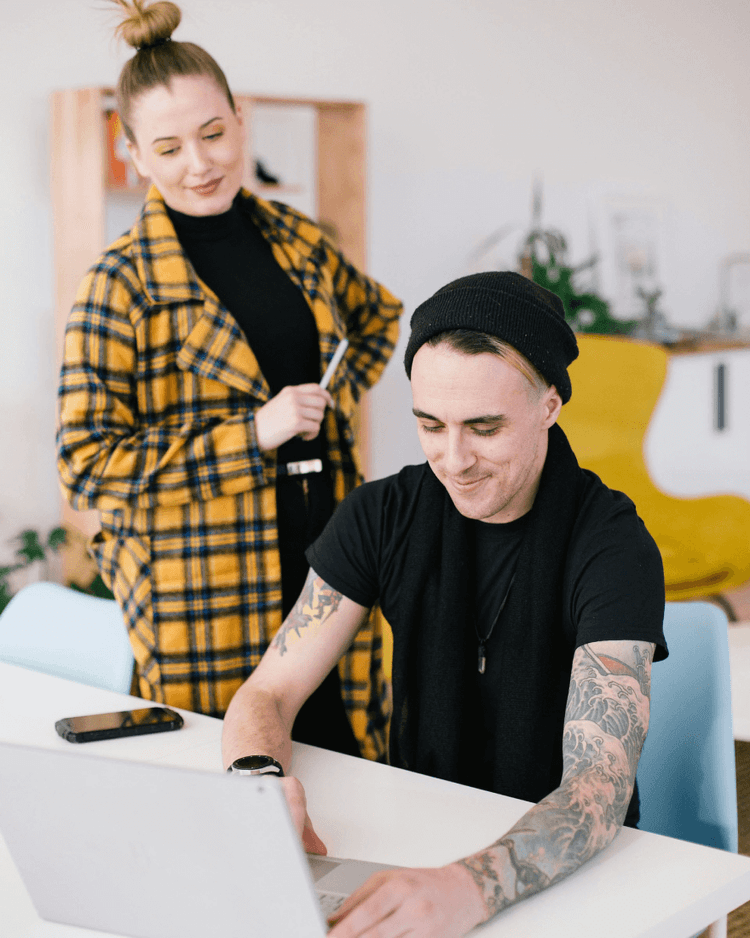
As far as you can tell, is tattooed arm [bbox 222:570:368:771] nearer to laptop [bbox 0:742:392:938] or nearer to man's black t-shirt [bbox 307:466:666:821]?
man's black t-shirt [bbox 307:466:666:821]

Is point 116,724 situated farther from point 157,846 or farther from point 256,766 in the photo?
point 157,846

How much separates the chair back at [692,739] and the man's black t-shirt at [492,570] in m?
0.17

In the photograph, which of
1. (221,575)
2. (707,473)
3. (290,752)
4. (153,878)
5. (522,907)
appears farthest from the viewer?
(707,473)

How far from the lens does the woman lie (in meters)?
1.75

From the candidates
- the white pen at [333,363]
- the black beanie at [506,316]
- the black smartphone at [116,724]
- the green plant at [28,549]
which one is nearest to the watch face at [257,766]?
the black smartphone at [116,724]

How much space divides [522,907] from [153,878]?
36 centimetres

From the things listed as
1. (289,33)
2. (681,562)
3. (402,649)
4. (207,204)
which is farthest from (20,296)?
(402,649)

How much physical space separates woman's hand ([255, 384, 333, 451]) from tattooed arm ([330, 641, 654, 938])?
0.68 metres

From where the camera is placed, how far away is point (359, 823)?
46.2 inches

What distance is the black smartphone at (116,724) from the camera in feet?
4.62

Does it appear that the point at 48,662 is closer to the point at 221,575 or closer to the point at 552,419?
the point at 221,575

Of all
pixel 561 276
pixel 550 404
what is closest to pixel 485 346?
pixel 550 404

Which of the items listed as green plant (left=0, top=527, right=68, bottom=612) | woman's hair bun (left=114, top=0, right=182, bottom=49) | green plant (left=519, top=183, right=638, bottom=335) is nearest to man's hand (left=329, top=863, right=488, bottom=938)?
woman's hair bun (left=114, top=0, right=182, bottom=49)

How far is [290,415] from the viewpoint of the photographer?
1.73 metres
